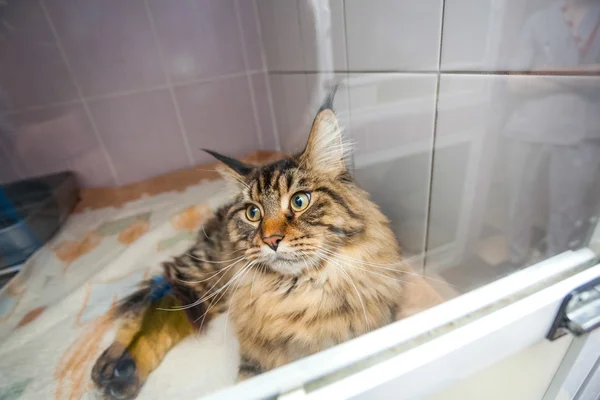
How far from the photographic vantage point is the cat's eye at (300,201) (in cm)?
59

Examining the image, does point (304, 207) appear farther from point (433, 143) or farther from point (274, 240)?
point (433, 143)

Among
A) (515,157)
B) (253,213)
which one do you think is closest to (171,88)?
(253,213)

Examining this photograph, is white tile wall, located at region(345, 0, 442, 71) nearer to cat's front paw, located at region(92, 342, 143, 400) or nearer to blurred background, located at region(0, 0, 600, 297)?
blurred background, located at region(0, 0, 600, 297)

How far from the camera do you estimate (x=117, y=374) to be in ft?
2.08

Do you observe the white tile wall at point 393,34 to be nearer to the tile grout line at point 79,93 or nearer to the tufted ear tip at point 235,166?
the tufted ear tip at point 235,166

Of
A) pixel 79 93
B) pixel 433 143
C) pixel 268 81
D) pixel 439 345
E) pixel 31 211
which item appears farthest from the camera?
pixel 268 81

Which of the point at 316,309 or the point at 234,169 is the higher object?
the point at 234,169

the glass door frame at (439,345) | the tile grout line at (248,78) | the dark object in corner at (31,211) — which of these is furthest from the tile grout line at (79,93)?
the glass door frame at (439,345)

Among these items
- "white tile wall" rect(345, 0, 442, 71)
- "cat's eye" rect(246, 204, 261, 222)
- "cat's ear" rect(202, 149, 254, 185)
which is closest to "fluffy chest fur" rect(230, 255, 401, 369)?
"cat's eye" rect(246, 204, 261, 222)

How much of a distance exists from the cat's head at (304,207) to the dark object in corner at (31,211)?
0.94 m

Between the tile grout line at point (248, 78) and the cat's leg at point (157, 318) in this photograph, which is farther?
the tile grout line at point (248, 78)

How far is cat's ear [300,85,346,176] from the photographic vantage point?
56cm

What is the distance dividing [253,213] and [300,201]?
0.11 meters

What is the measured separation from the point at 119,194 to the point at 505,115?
1.60 meters
